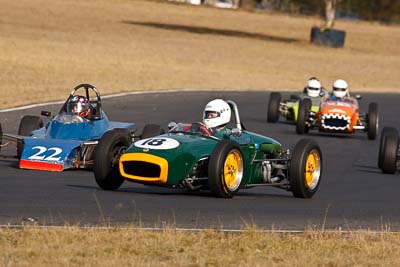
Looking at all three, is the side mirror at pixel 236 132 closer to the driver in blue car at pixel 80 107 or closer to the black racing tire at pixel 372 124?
the driver in blue car at pixel 80 107

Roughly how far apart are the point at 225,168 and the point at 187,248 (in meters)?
3.84

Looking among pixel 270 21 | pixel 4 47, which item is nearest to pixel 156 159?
pixel 4 47

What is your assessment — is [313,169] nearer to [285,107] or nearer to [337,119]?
[337,119]

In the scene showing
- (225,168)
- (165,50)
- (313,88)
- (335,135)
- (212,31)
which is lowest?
(212,31)

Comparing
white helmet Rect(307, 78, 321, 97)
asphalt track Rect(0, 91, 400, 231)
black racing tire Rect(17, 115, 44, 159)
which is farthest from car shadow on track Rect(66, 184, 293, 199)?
white helmet Rect(307, 78, 321, 97)

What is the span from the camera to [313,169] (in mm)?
14953

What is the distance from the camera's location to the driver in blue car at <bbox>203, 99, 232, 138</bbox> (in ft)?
49.2

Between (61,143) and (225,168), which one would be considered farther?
(61,143)

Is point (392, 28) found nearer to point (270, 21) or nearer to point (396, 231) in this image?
point (270, 21)

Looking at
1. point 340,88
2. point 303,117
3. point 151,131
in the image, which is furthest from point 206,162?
point 340,88

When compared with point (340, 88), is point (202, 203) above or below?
above

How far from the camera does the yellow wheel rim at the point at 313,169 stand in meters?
14.8

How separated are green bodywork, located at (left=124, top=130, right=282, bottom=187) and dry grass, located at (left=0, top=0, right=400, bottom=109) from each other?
14439 mm

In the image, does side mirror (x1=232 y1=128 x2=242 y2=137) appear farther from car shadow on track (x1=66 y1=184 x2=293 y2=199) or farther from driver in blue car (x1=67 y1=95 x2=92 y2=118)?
driver in blue car (x1=67 y1=95 x2=92 y2=118)
